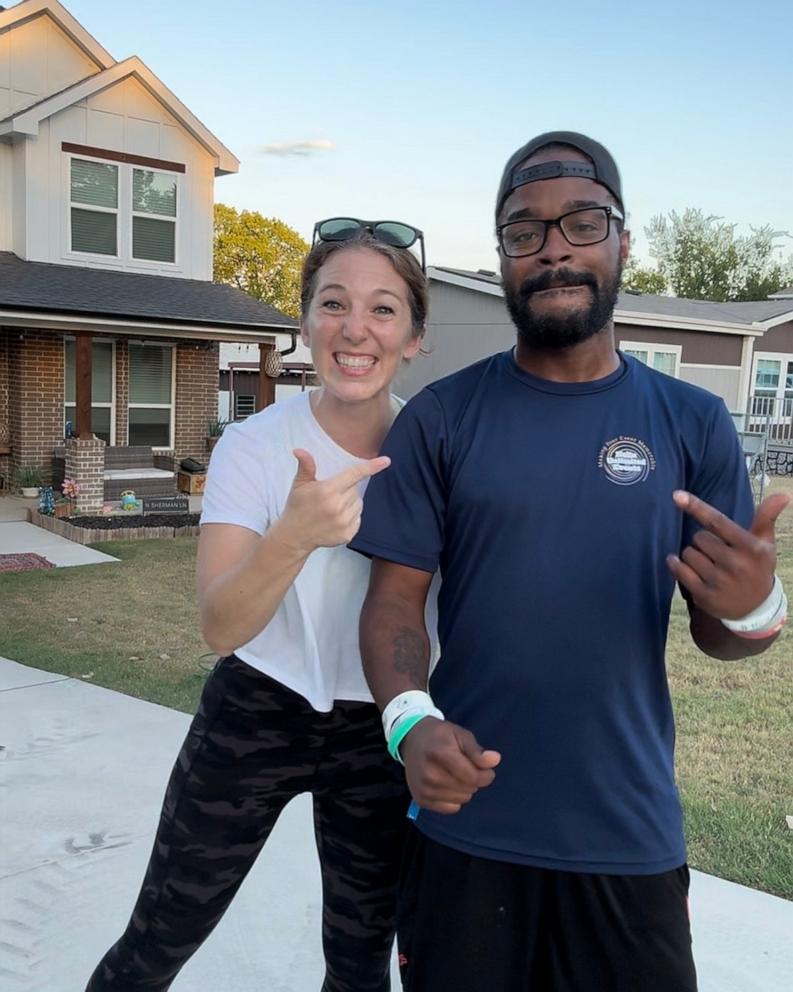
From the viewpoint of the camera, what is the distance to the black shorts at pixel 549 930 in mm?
1534

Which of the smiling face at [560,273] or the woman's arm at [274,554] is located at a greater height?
the smiling face at [560,273]

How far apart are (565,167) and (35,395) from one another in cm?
1268

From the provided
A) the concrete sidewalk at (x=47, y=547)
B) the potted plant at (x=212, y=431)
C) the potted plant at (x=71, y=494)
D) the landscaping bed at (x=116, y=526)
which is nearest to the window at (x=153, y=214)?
the potted plant at (x=212, y=431)

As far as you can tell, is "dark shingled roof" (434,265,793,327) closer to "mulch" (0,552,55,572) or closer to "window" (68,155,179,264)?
"window" (68,155,179,264)

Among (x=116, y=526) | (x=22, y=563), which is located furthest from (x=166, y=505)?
(x=22, y=563)

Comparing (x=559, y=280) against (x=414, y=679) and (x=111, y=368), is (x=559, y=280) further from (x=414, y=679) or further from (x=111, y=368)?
(x=111, y=368)

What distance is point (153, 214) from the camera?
45.2ft

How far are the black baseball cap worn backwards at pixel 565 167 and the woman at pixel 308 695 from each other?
12.7 inches

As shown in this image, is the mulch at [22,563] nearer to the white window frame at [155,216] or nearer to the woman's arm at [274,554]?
the white window frame at [155,216]

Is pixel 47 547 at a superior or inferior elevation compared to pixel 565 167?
inferior

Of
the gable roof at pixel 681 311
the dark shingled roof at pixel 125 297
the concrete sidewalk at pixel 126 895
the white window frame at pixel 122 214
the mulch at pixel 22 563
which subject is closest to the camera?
the concrete sidewalk at pixel 126 895

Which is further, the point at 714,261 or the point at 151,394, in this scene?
the point at 714,261

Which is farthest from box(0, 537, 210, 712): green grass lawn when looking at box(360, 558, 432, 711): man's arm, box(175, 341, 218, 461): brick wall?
box(175, 341, 218, 461): brick wall

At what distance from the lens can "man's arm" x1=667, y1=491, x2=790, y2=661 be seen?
141 cm
